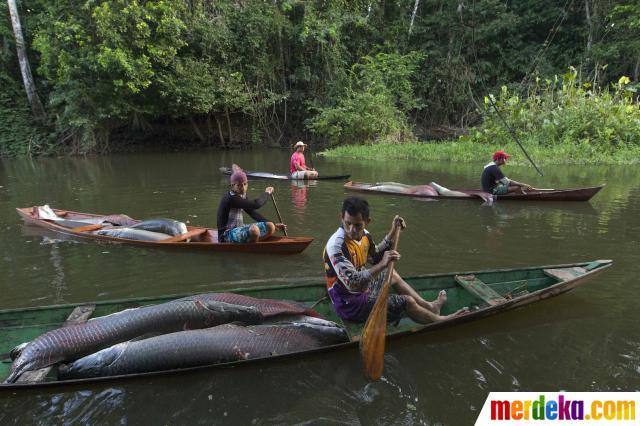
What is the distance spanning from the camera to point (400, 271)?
20.6 feet

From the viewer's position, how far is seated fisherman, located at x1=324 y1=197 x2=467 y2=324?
155 inches

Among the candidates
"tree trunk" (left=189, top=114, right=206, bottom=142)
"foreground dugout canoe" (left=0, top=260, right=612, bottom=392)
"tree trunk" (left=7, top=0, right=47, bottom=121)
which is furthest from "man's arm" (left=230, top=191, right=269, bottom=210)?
"tree trunk" (left=7, top=0, right=47, bottom=121)

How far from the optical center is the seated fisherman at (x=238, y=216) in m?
6.68

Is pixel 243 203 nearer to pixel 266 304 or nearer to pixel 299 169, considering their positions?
pixel 266 304

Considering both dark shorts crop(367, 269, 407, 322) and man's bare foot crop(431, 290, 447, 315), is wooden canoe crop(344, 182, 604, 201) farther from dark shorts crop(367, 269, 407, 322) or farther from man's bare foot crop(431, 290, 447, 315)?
dark shorts crop(367, 269, 407, 322)

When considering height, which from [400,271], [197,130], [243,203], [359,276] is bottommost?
[400,271]

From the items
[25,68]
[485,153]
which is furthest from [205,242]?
[25,68]

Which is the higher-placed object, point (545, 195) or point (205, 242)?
point (545, 195)

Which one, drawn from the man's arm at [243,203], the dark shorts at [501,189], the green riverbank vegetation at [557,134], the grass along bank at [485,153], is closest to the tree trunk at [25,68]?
the grass along bank at [485,153]

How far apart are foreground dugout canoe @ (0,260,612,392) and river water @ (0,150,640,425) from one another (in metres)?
0.23

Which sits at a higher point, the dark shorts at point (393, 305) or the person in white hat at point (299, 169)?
the person in white hat at point (299, 169)

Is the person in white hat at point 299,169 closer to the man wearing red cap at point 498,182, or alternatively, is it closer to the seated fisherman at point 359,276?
the man wearing red cap at point 498,182

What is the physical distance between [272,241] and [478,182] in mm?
7863

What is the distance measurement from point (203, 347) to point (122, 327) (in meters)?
0.72
